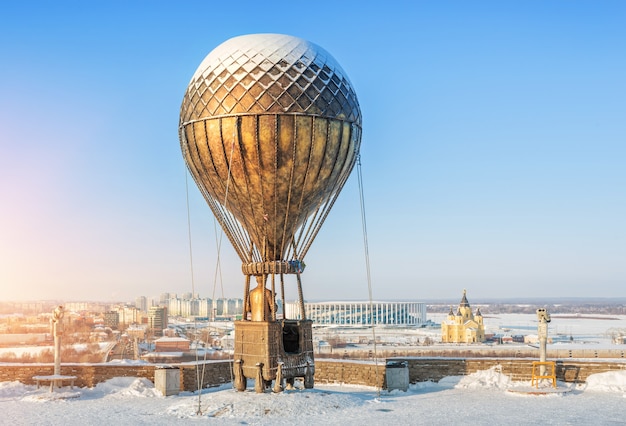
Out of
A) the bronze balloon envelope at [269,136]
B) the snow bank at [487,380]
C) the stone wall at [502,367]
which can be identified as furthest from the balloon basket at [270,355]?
the snow bank at [487,380]

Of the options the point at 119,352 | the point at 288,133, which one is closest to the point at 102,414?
the point at 288,133

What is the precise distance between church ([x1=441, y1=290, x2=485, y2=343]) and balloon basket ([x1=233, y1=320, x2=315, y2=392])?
3807 inches

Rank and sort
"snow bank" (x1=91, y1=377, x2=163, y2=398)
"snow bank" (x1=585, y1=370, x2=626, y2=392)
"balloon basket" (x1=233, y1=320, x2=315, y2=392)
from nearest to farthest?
1. "balloon basket" (x1=233, y1=320, x2=315, y2=392)
2. "snow bank" (x1=585, y1=370, x2=626, y2=392)
3. "snow bank" (x1=91, y1=377, x2=163, y2=398)

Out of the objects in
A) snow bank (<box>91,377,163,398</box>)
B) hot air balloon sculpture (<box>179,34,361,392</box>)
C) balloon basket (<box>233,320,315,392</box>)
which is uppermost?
hot air balloon sculpture (<box>179,34,361,392</box>)

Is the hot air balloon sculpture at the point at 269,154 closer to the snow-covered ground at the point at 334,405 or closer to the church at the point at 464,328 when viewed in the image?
the snow-covered ground at the point at 334,405

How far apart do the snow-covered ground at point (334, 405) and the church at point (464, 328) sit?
313 ft

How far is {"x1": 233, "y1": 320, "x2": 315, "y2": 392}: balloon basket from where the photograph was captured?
22.6 metres

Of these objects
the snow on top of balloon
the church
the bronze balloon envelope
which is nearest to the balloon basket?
the bronze balloon envelope

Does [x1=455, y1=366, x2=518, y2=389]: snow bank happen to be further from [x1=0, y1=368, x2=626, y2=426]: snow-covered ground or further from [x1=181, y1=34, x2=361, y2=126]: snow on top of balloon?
[x1=181, y1=34, x2=361, y2=126]: snow on top of balloon


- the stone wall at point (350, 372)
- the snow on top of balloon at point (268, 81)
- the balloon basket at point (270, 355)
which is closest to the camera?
the snow on top of balloon at point (268, 81)

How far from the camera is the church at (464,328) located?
117875 mm

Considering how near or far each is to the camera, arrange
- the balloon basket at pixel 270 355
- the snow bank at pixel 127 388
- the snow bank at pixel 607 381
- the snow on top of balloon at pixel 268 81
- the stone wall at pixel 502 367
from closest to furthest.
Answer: the snow on top of balloon at pixel 268 81
the balloon basket at pixel 270 355
the snow bank at pixel 607 381
the snow bank at pixel 127 388
the stone wall at pixel 502 367

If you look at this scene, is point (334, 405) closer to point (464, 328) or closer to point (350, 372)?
point (350, 372)

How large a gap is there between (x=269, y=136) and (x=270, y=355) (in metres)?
7.28
